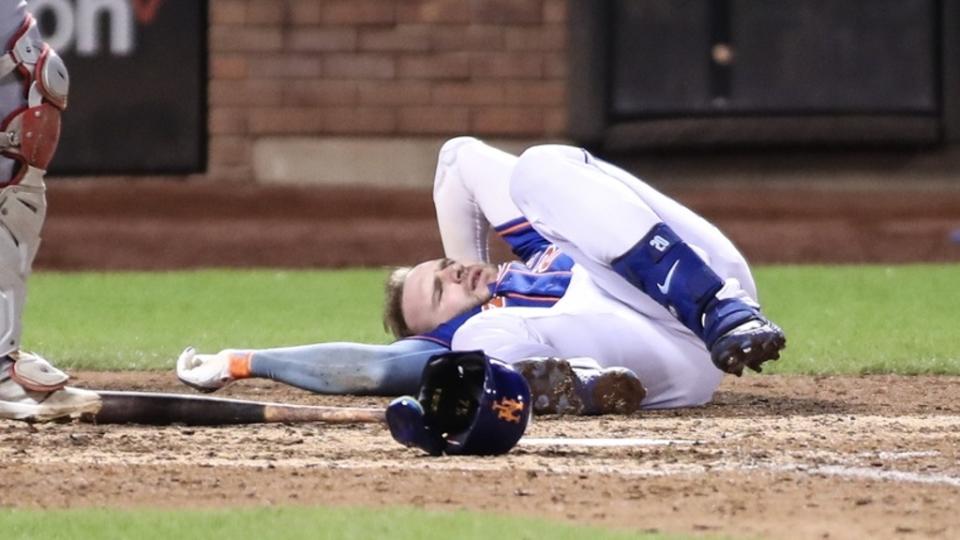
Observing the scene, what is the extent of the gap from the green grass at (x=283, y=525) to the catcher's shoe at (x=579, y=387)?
1379mm

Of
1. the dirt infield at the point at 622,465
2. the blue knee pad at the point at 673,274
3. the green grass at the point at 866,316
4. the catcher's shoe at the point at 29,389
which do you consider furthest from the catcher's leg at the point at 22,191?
the green grass at the point at 866,316

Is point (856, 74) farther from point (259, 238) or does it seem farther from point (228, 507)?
point (228, 507)

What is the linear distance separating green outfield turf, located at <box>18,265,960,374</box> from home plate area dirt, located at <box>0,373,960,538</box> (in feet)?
6.01

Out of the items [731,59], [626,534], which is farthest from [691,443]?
[731,59]

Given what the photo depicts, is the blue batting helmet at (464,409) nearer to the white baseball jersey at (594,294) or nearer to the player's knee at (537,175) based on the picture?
the white baseball jersey at (594,294)

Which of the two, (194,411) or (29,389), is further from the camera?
(194,411)

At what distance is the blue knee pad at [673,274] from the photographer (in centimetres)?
518

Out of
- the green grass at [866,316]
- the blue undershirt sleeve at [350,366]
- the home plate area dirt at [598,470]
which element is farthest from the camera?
the green grass at [866,316]

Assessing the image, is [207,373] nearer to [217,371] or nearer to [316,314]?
[217,371]

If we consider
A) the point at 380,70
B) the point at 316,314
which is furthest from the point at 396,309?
the point at 380,70

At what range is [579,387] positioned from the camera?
520 centimetres

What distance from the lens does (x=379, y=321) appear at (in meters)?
8.46

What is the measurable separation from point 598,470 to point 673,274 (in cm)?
98

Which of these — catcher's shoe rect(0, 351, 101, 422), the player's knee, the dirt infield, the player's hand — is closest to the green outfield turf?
the dirt infield
